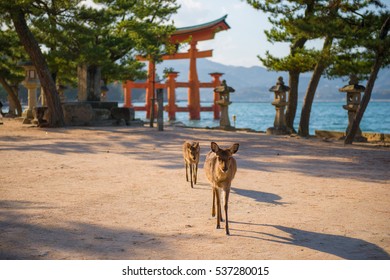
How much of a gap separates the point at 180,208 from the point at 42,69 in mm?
13469

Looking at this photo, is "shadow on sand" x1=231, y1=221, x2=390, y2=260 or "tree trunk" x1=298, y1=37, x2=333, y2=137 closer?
"shadow on sand" x1=231, y1=221, x2=390, y2=260

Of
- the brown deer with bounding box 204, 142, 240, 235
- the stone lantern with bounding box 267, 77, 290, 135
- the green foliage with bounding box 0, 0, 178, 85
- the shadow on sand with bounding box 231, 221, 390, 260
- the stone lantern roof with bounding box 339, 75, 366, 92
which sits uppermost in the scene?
the green foliage with bounding box 0, 0, 178, 85

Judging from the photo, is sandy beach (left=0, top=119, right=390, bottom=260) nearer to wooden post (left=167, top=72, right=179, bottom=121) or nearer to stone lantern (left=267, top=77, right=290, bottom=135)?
stone lantern (left=267, top=77, right=290, bottom=135)

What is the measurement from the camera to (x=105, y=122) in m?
18.6

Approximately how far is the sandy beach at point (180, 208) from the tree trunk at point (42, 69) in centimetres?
758

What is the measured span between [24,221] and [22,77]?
25273 millimetres

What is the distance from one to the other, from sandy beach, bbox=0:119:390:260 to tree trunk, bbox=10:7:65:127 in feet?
24.9

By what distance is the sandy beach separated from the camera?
375cm

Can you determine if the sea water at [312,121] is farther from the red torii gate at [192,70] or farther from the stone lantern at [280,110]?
the stone lantern at [280,110]

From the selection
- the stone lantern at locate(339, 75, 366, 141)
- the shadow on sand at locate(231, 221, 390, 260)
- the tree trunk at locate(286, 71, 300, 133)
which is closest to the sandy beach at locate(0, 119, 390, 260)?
the shadow on sand at locate(231, 221, 390, 260)

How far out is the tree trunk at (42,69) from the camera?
16250 millimetres

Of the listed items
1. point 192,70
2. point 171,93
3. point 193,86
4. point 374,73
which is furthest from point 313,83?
point 193,86

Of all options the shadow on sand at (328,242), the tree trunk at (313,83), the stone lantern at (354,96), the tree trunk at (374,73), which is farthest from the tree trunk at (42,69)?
the shadow on sand at (328,242)

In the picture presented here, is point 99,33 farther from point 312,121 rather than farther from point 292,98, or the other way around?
point 312,121
